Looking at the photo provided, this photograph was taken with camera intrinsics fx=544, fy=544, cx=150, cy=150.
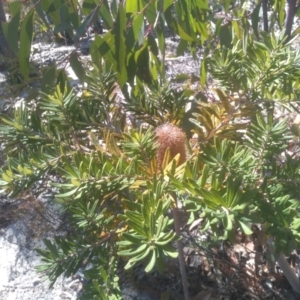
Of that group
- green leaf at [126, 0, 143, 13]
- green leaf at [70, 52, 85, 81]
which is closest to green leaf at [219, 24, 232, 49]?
green leaf at [126, 0, 143, 13]

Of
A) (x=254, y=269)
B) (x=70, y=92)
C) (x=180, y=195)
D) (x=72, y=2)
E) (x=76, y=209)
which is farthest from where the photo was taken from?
(x=254, y=269)

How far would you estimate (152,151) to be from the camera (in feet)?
3.05

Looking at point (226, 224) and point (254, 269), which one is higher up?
point (226, 224)

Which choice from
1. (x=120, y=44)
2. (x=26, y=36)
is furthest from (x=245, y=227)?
(x=26, y=36)

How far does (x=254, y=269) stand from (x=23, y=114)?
777 millimetres

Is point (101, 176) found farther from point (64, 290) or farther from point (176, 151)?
point (64, 290)

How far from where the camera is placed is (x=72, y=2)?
1.18m

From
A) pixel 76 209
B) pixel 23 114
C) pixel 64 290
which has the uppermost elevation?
pixel 23 114

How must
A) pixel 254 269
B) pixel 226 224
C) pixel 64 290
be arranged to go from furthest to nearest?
pixel 64 290, pixel 254 269, pixel 226 224

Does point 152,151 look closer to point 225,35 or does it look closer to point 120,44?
point 120,44

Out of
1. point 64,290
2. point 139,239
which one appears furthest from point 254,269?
point 139,239

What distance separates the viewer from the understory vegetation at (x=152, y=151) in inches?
32.0

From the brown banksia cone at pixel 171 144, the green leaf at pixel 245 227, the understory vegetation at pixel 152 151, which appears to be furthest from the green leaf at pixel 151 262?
the brown banksia cone at pixel 171 144

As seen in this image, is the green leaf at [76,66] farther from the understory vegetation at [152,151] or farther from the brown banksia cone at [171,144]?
the brown banksia cone at [171,144]
